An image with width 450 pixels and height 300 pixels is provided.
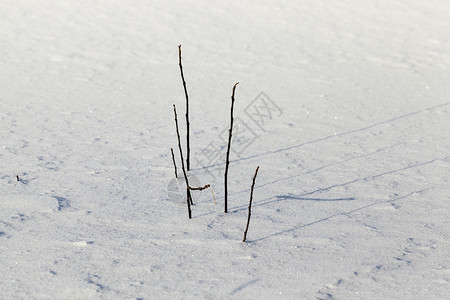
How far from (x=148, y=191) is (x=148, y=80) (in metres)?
2.62

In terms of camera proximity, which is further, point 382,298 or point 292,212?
point 292,212

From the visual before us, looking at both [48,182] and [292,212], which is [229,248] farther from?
[48,182]

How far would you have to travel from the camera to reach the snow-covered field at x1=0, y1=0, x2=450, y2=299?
8.23 ft

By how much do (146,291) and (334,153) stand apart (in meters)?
2.08

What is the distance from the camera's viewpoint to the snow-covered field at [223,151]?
2.51 m

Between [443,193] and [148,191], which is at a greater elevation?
[443,193]

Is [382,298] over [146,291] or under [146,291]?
over

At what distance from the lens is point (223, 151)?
401 centimetres

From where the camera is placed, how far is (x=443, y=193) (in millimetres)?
3383

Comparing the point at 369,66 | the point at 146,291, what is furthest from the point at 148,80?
the point at 146,291

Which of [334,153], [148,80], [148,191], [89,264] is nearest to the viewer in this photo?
[89,264]

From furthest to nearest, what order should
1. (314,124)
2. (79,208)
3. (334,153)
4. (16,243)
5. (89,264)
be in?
(314,124) < (334,153) < (79,208) < (16,243) < (89,264)

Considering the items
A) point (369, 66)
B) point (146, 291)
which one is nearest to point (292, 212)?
point (146, 291)

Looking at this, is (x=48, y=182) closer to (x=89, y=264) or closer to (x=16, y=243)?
(x=16, y=243)
